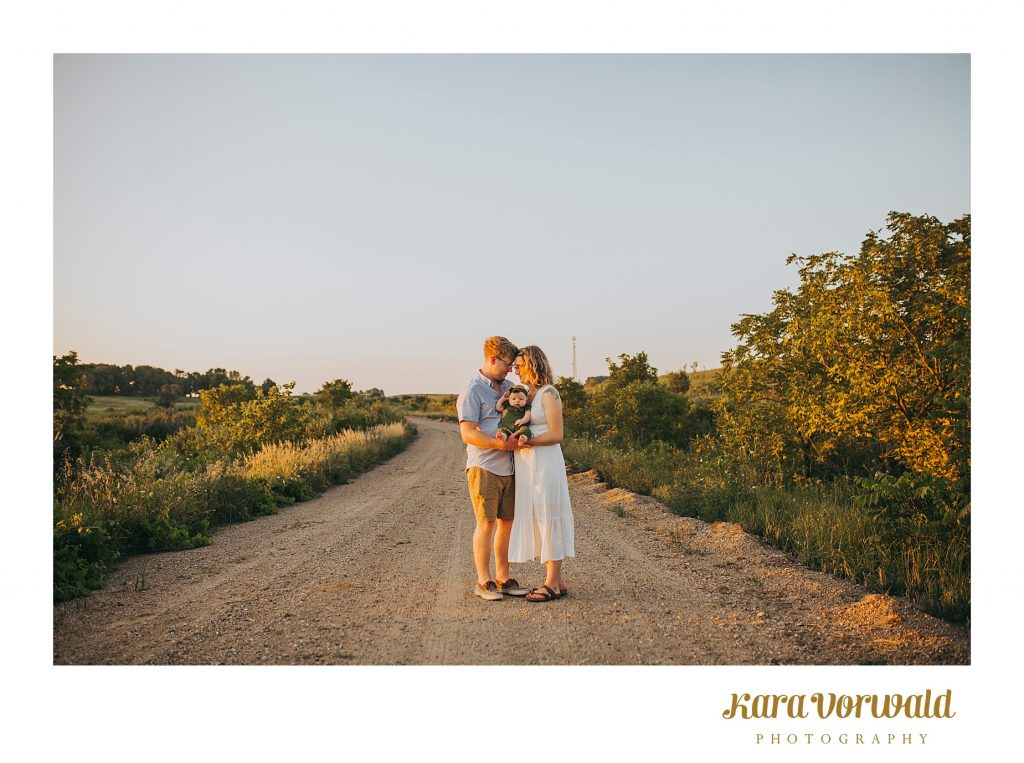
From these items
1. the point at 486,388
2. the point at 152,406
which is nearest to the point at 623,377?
the point at 486,388

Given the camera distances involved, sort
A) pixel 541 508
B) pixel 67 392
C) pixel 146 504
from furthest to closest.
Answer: pixel 146 504 < pixel 67 392 < pixel 541 508

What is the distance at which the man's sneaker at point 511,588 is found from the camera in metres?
5.42

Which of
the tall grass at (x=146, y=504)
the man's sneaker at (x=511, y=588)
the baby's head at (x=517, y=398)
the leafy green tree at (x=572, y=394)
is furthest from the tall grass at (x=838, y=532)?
the leafy green tree at (x=572, y=394)

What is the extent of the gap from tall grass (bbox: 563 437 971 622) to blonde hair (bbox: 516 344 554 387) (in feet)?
11.5

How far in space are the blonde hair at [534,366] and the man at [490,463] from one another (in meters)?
0.17

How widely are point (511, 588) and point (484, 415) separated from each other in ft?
5.31

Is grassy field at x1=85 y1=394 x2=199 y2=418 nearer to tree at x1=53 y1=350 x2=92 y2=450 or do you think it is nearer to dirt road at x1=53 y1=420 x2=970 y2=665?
tree at x1=53 y1=350 x2=92 y2=450

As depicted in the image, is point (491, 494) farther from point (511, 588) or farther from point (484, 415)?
point (511, 588)

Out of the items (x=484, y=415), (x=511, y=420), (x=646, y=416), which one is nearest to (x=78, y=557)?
(x=484, y=415)

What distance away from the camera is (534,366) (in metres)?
5.30

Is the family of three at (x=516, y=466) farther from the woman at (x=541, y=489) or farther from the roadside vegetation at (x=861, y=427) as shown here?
the roadside vegetation at (x=861, y=427)

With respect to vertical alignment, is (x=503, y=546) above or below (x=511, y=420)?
below
